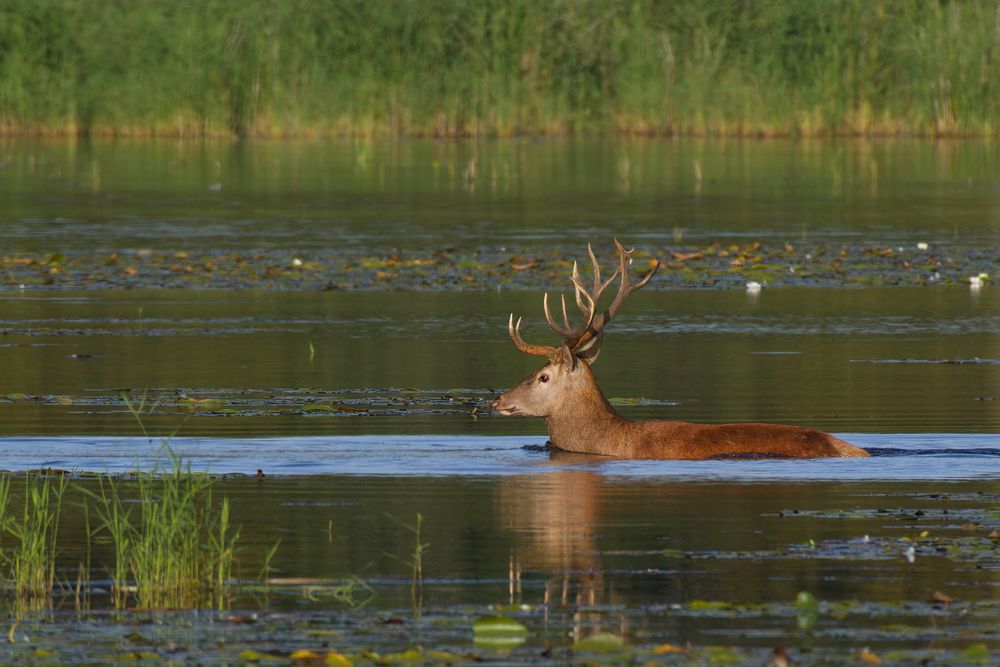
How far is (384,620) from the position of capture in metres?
7.94

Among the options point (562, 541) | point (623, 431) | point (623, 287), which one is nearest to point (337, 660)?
point (562, 541)

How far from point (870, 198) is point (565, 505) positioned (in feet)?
70.9

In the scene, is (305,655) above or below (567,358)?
below

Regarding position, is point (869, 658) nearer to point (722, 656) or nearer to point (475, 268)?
point (722, 656)

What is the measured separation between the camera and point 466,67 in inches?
1686

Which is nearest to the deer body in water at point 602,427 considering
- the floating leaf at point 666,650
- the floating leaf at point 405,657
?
the floating leaf at point 666,650

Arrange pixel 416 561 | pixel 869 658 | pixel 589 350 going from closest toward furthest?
pixel 869 658, pixel 416 561, pixel 589 350

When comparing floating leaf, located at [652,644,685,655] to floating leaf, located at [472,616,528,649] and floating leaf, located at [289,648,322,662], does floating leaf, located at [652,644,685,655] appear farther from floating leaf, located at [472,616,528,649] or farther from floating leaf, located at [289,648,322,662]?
floating leaf, located at [289,648,322,662]

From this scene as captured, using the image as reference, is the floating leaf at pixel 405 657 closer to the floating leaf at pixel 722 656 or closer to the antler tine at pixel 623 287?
the floating leaf at pixel 722 656

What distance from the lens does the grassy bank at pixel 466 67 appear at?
42.4 metres

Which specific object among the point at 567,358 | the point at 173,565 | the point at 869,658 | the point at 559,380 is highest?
the point at 567,358

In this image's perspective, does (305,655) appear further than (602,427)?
No

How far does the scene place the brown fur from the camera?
11891 mm

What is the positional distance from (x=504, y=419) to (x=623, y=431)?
1.76 meters
